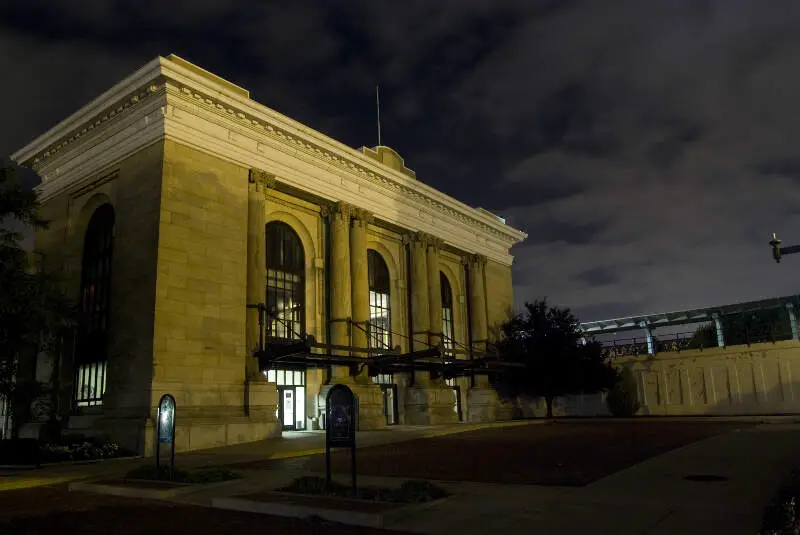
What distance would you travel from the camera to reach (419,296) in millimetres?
37750

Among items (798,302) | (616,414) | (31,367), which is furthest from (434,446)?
(798,302)

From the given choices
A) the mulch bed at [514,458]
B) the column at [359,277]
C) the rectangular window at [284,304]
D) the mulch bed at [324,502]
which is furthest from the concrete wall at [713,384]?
the mulch bed at [324,502]

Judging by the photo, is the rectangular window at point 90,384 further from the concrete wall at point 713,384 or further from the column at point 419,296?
the concrete wall at point 713,384

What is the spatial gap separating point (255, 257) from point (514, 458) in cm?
1521

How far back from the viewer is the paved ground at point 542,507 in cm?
779

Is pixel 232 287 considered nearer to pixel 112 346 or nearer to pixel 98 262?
pixel 112 346

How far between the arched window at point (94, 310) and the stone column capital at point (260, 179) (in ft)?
20.3

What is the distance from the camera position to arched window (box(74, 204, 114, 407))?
85.9ft

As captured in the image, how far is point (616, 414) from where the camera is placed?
1793 inches

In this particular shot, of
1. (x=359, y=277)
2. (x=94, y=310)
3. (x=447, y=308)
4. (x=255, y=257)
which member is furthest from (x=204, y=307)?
(x=447, y=308)

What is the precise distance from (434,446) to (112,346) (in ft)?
42.5

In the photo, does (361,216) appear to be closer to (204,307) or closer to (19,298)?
(204,307)

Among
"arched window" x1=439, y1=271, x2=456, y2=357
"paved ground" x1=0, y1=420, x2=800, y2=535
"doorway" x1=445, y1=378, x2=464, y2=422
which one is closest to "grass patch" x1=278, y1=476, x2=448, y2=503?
"paved ground" x1=0, y1=420, x2=800, y2=535

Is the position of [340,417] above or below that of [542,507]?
above
